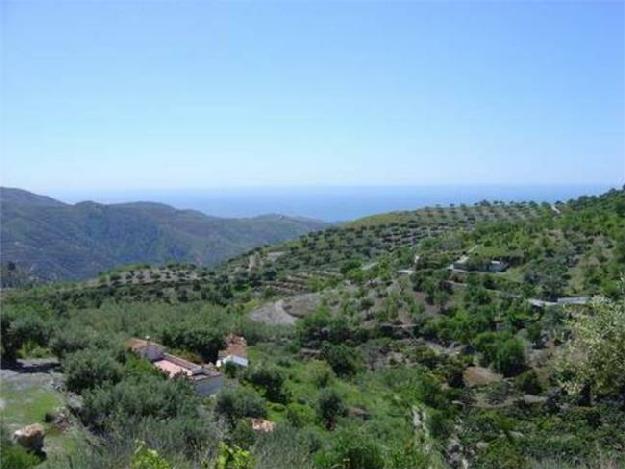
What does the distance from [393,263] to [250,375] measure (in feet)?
138

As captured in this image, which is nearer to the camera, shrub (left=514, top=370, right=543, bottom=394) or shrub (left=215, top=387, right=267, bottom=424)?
shrub (left=215, top=387, right=267, bottom=424)

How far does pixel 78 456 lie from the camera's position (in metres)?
7.65

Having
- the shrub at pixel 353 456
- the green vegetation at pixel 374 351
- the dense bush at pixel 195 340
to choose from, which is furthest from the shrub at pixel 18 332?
the dense bush at pixel 195 340

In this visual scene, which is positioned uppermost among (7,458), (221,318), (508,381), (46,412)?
(7,458)

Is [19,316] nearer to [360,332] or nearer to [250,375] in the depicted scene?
[250,375]

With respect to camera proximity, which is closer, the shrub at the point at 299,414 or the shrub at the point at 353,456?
the shrub at the point at 353,456

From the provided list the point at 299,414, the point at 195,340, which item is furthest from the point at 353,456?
the point at 195,340

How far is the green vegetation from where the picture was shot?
441 inches

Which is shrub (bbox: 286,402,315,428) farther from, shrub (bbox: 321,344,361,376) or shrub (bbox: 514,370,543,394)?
shrub (bbox: 514,370,543,394)

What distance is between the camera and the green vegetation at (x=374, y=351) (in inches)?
441

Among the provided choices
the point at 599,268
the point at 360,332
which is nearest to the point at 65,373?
the point at 360,332

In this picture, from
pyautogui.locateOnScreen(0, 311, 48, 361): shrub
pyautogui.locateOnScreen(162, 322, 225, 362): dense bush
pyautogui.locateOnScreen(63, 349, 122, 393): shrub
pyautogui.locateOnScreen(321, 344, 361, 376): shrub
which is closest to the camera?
pyautogui.locateOnScreen(63, 349, 122, 393): shrub

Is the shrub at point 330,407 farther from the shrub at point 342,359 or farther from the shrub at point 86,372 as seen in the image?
the shrub at point 342,359

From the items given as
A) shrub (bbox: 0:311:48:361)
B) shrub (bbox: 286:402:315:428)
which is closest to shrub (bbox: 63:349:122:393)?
shrub (bbox: 0:311:48:361)
